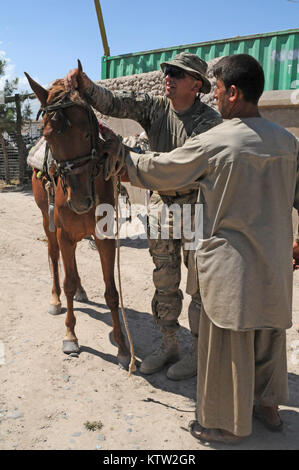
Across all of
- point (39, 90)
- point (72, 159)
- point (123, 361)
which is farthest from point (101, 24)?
point (123, 361)

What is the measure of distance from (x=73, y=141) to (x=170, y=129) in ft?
2.78

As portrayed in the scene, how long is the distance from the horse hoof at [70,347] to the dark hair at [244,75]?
251 centimetres

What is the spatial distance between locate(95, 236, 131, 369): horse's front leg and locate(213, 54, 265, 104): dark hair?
1697 millimetres

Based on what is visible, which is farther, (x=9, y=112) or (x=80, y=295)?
(x=9, y=112)

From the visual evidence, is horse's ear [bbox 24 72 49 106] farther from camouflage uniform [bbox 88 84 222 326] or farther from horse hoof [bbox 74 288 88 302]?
horse hoof [bbox 74 288 88 302]

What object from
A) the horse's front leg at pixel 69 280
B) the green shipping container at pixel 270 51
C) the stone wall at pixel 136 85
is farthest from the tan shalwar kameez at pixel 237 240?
the stone wall at pixel 136 85

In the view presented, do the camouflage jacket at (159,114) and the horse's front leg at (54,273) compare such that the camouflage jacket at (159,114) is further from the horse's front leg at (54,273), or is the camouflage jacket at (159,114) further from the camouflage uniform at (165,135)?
the horse's front leg at (54,273)

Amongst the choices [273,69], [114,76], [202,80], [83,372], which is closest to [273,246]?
[202,80]

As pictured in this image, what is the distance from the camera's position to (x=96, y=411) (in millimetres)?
2650

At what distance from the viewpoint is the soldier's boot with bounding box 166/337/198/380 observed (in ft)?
10.2

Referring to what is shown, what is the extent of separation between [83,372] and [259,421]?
1.41 m

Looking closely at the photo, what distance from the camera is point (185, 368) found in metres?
3.13

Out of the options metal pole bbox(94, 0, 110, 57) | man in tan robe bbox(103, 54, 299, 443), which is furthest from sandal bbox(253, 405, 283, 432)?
metal pole bbox(94, 0, 110, 57)

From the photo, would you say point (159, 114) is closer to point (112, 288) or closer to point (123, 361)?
point (112, 288)
